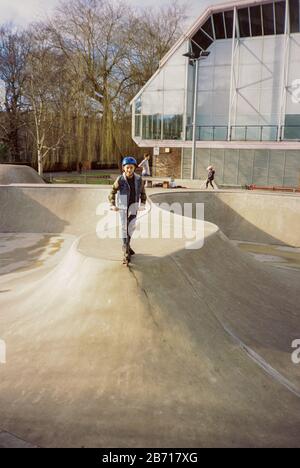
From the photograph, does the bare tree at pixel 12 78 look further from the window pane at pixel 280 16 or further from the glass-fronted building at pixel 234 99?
the window pane at pixel 280 16

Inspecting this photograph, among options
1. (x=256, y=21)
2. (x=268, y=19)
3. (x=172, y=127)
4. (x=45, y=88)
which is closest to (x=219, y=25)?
(x=256, y=21)

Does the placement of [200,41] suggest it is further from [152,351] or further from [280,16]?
[152,351]

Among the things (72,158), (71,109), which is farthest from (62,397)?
(72,158)

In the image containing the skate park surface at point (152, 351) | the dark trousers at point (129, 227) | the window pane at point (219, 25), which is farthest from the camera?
the window pane at point (219, 25)

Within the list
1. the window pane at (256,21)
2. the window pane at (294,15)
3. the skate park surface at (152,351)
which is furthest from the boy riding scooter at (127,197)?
the window pane at (256,21)

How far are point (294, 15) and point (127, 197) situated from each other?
2396cm

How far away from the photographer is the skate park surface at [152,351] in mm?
3873

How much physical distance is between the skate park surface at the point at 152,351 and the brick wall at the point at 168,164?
64.7 feet

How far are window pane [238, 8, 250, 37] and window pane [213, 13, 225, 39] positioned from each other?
121cm

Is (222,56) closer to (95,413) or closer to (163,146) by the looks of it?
(163,146)

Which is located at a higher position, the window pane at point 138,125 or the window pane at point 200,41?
the window pane at point 200,41

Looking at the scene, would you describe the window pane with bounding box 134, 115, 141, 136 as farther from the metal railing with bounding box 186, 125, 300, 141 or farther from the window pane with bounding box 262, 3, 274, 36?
the window pane with bounding box 262, 3, 274, 36

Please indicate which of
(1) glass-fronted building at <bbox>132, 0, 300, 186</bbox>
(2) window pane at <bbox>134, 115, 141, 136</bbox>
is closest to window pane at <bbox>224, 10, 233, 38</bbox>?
(1) glass-fronted building at <bbox>132, 0, 300, 186</bbox>

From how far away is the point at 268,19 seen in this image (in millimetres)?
24750
